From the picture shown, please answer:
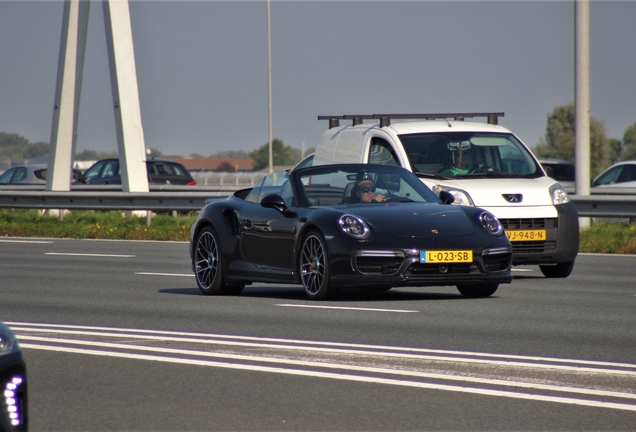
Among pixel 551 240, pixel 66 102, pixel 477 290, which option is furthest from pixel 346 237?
pixel 66 102

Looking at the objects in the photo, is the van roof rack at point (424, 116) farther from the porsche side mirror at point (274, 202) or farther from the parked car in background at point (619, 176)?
the parked car in background at point (619, 176)

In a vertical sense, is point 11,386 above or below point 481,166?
below

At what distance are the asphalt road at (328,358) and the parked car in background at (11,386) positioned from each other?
1.36 meters

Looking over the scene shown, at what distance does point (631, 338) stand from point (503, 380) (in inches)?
88.3

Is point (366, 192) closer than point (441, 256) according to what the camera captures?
No

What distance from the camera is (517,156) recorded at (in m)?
15.5

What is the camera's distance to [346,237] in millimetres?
11000

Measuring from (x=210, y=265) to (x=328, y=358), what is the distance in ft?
17.1

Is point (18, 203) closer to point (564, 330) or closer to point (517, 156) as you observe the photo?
point (517, 156)

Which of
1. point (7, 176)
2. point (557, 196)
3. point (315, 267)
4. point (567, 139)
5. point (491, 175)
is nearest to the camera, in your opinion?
point (315, 267)

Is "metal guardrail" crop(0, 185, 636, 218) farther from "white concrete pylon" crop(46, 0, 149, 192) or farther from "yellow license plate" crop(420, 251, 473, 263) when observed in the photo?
"yellow license plate" crop(420, 251, 473, 263)

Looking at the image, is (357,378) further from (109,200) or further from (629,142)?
(629,142)

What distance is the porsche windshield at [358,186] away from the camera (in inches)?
475

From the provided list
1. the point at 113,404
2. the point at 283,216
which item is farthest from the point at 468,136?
the point at 113,404
